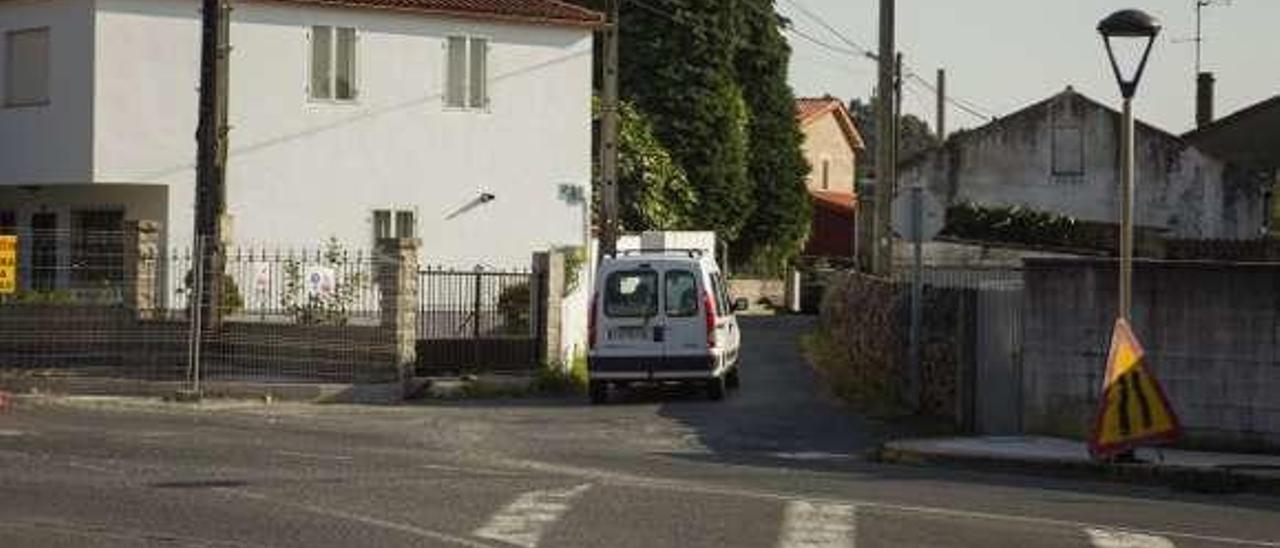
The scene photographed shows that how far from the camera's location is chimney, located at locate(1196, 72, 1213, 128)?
71.8 meters

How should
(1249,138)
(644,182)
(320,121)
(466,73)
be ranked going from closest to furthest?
(320,121) < (466,73) < (644,182) < (1249,138)

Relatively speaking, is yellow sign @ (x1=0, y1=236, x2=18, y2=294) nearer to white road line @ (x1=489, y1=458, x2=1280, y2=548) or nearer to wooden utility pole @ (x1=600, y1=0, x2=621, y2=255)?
white road line @ (x1=489, y1=458, x2=1280, y2=548)

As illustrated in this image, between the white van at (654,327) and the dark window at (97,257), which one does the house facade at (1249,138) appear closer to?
the white van at (654,327)

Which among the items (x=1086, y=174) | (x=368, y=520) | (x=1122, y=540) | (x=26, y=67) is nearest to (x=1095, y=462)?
(x=1122, y=540)

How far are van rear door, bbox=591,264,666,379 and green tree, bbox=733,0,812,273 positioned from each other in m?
34.1

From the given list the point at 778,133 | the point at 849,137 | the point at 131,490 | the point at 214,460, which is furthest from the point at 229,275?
the point at 849,137

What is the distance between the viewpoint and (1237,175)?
56.3 m

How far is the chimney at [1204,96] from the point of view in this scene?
7175 cm

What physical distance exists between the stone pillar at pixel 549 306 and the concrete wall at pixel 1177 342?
8.90 metres

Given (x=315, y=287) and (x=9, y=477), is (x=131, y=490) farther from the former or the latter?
(x=315, y=287)

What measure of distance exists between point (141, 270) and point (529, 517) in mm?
14221

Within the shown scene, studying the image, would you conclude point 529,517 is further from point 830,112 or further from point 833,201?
point 830,112

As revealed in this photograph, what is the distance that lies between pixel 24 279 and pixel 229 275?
2.85 meters

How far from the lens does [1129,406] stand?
15812 mm
